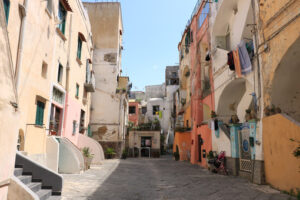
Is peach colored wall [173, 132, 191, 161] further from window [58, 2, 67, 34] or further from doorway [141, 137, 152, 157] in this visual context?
window [58, 2, 67, 34]

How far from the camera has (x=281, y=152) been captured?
7891 millimetres

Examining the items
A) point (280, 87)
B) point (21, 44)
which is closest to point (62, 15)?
point (21, 44)

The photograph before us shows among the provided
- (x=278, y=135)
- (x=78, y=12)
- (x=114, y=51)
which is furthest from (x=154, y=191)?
(x=114, y=51)

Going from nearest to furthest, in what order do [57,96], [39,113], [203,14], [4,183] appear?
[4,183]
[39,113]
[57,96]
[203,14]

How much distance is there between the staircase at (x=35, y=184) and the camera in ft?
19.9

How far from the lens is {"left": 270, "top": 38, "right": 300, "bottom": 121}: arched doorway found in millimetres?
8426

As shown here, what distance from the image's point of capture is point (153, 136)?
28.9m

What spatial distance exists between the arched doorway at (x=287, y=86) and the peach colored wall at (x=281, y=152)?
93 centimetres

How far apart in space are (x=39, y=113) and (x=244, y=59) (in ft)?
31.1

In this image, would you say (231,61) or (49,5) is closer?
(49,5)

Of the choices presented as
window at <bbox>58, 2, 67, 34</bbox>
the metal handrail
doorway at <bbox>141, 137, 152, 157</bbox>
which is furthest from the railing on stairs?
doorway at <bbox>141, 137, 152, 157</bbox>

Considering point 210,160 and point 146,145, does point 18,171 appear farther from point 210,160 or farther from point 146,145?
point 146,145

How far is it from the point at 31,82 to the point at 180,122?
2159 centimetres

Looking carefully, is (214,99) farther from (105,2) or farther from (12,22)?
(105,2)
